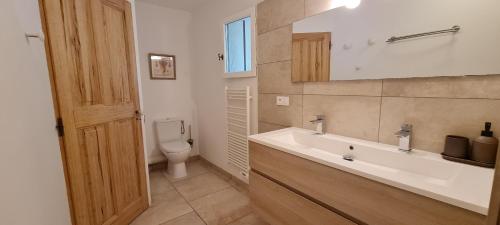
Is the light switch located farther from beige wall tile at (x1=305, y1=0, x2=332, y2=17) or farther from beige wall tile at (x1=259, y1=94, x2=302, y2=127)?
beige wall tile at (x1=305, y1=0, x2=332, y2=17)

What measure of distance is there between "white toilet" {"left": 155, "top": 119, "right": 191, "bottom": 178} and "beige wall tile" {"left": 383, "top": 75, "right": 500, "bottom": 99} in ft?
7.60

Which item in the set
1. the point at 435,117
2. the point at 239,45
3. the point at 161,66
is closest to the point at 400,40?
the point at 435,117

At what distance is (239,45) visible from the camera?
7.80 feet

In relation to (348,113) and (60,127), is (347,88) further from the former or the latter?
(60,127)

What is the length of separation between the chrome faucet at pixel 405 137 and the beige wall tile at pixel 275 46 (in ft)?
3.21

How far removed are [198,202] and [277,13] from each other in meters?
2.04

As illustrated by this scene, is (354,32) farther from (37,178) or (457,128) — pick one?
(37,178)

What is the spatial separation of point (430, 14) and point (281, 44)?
1.00 m

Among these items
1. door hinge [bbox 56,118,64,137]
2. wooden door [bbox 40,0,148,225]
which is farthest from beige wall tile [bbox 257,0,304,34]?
door hinge [bbox 56,118,64,137]

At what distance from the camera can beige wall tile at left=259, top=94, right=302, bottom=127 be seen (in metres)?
1.74

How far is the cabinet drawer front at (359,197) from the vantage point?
703 mm

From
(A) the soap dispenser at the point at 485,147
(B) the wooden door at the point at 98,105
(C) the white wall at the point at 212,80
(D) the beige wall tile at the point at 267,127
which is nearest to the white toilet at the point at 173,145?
(C) the white wall at the point at 212,80

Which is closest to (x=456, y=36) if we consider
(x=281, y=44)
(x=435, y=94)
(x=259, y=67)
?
(x=435, y=94)

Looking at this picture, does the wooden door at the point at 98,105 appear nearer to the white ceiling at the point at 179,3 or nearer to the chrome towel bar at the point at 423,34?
the white ceiling at the point at 179,3
